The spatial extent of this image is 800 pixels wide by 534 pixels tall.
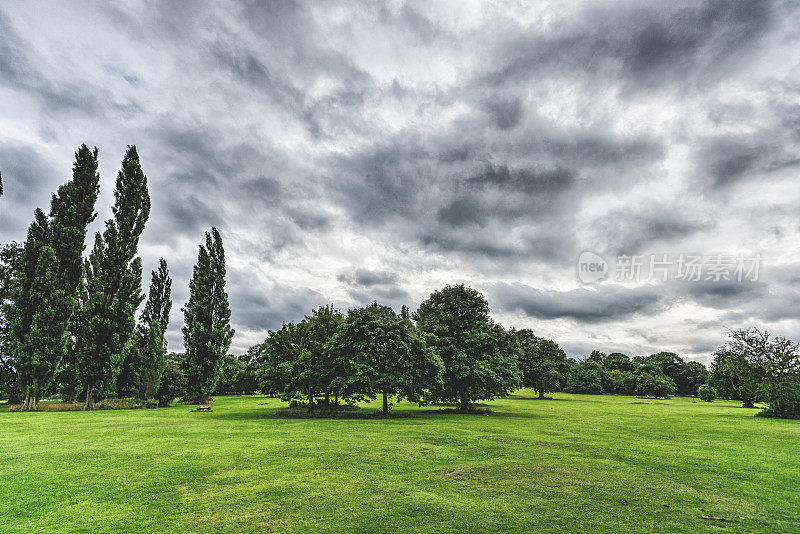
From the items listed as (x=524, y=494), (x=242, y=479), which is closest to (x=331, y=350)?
(x=242, y=479)

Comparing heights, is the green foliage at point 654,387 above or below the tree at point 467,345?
below

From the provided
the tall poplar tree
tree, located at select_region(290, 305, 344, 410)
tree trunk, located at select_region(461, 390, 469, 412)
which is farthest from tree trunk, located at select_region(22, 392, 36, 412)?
tree trunk, located at select_region(461, 390, 469, 412)

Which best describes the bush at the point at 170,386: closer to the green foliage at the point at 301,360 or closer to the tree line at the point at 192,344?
the tree line at the point at 192,344

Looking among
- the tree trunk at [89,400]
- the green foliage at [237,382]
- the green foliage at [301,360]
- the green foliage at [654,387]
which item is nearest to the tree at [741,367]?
the green foliage at [301,360]

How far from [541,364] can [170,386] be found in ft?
193

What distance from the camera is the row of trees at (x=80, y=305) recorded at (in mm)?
37656

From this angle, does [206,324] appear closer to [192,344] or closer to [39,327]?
[192,344]

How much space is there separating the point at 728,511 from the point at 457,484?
240 inches

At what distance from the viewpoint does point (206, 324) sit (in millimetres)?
55719

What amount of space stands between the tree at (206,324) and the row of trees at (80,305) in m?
0.88

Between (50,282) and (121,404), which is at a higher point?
(50,282)

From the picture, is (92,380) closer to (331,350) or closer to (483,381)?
(331,350)

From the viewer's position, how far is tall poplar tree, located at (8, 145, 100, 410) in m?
36.9

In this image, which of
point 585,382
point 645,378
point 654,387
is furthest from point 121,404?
point 645,378
